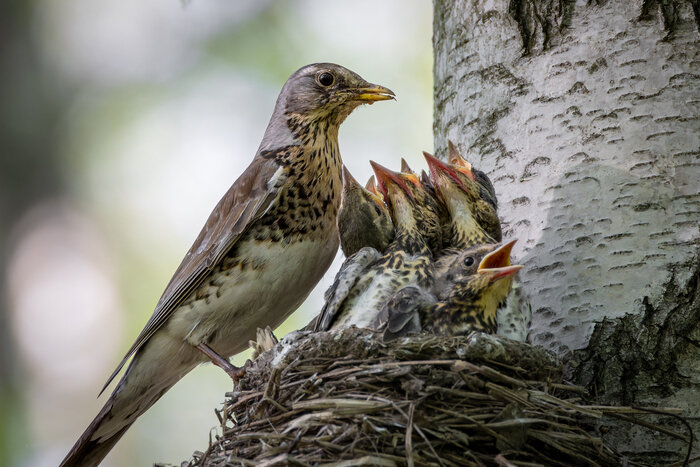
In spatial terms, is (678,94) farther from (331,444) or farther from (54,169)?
(54,169)

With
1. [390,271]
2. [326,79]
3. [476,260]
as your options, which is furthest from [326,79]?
[476,260]

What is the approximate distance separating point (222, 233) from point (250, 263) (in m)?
0.24

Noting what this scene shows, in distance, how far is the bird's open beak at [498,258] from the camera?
2959 millimetres

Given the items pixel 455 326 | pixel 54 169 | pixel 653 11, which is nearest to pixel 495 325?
pixel 455 326

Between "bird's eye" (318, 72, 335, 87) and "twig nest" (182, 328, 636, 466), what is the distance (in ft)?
6.63

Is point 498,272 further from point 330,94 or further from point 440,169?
point 330,94

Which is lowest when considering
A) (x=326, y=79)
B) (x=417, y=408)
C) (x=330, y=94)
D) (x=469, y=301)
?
(x=417, y=408)

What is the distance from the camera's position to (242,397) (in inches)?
112

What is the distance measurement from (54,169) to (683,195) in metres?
4.38

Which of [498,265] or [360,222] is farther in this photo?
[360,222]

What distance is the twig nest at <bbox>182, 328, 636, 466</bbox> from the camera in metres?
2.36

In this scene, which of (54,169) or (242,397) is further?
(54,169)

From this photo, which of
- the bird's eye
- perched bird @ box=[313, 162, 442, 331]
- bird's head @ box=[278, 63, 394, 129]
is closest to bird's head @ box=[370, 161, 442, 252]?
perched bird @ box=[313, 162, 442, 331]

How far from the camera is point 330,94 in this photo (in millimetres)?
4332
